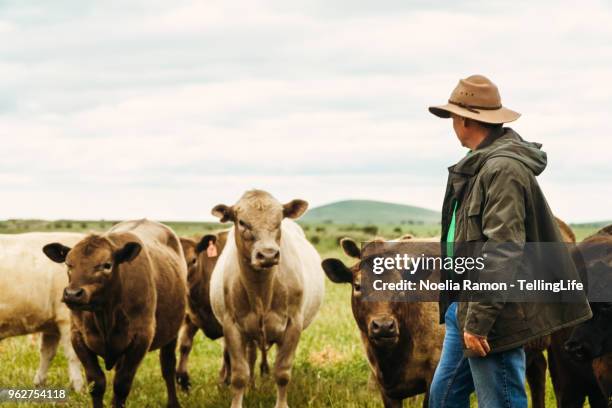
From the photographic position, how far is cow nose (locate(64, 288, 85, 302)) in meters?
8.16

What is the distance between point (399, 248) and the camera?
797cm

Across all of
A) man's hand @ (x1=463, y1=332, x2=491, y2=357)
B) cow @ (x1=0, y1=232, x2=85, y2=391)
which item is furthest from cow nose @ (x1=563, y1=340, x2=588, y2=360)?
cow @ (x1=0, y1=232, x2=85, y2=391)

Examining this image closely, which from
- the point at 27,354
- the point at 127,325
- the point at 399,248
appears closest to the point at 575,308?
the point at 399,248

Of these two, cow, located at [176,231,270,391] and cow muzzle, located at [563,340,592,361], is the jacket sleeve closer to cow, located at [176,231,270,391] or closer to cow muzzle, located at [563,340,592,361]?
cow muzzle, located at [563,340,592,361]

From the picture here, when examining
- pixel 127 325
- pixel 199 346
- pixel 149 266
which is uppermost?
pixel 149 266

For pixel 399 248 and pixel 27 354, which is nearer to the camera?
pixel 399 248

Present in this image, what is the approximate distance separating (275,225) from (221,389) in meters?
2.52

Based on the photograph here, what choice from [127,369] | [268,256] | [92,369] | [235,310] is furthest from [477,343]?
[92,369]

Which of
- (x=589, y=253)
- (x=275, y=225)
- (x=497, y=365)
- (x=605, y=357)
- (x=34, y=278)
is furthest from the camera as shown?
(x=34, y=278)

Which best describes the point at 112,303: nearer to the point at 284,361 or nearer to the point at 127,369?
the point at 127,369

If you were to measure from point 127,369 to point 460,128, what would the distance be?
5032mm

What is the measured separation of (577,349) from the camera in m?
6.54

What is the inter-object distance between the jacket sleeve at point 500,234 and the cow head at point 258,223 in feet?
12.8

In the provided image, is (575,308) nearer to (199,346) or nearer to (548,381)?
(548,381)
